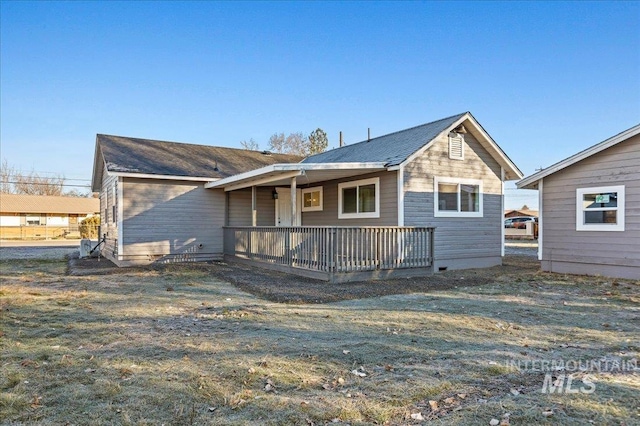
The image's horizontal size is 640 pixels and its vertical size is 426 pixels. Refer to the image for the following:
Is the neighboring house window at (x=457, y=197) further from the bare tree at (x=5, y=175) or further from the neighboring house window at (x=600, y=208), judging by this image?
the bare tree at (x=5, y=175)

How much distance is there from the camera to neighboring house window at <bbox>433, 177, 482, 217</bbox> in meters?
12.0

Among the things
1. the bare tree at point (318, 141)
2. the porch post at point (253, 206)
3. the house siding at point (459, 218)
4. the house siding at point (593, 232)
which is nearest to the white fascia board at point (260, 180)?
the porch post at point (253, 206)

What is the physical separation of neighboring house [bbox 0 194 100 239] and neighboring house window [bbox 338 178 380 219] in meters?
34.8

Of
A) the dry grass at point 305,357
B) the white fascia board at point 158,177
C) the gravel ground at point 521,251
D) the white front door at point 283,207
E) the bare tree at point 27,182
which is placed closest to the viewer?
the dry grass at point 305,357

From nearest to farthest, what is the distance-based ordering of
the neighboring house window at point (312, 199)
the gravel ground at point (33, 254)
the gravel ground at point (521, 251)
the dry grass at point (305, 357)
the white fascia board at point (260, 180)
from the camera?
the dry grass at point (305, 357) < the white fascia board at point (260, 180) < the neighboring house window at point (312, 199) < the gravel ground at point (33, 254) < the gravel ground at point (521, 251)

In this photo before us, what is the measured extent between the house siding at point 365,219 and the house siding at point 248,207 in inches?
55.2

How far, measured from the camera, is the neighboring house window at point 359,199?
39.8 ft

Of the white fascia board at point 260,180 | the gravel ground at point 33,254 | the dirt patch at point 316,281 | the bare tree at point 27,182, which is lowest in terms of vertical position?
the gravel ground at point 33,254

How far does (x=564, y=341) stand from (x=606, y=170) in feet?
24.5

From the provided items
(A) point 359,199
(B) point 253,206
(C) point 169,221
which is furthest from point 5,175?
(A) point 359,199

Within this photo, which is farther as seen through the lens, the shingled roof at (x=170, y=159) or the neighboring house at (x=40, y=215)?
the neighboring house at (x=40, y=215)

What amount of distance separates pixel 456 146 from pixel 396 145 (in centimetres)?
183

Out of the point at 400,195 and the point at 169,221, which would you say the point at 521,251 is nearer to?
the point at 400,195

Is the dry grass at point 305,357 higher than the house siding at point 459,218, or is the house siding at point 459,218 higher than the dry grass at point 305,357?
the house siding at point 459,218
